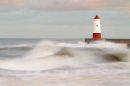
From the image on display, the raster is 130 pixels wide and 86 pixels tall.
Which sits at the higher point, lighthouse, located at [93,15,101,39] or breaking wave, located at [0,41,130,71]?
lighthouse, located at [93,15,101,39]

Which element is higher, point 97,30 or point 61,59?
point 97,30

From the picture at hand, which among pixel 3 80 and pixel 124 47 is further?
pixel 124 47

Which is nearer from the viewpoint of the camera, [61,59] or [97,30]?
[61,59]

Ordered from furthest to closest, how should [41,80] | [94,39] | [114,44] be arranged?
1. [114,44]
2. [94,39]
3. [41,80]

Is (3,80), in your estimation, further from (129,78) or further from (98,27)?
(98,27)

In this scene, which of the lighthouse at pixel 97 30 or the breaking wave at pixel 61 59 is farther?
the lighthouse at pixel 97 30

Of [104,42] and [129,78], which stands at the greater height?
[104,42]

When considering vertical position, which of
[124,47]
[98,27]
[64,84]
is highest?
[98,27]

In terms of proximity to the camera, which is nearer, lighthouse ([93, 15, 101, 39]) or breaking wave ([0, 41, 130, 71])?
breaking wave ([0, 41, 130, 71])

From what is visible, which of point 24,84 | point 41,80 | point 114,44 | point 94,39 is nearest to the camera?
point 24,84

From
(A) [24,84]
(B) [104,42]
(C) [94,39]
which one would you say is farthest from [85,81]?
(B) [104,42]

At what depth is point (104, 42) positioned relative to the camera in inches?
400

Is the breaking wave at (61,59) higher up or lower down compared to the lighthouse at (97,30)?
lower down

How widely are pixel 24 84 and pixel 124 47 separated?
7012 millimetres
